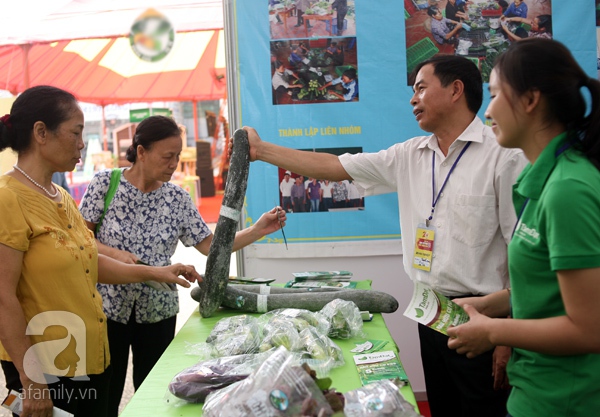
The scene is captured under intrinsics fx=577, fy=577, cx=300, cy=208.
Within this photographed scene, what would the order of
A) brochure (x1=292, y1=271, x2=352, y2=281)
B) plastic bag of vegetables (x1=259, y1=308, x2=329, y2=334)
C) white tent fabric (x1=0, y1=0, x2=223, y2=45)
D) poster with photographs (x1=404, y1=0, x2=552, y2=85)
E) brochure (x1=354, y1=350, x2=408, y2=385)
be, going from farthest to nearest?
1. white tent fabric (x1=0, y1=0, x2=223, y2=45)
2. poster with photographs (x1=404, y1=0, x2=552, y2=85)
3. brochure (x1=292, y1=271, x2=352, y2=281)
4. plastic bag of vegetables (x1=259, y1=308, x2=329, y2=334)
5. brochure (x1=354, y1=350, x2=408, y2=385)

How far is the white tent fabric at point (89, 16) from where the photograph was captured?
16.2 ft

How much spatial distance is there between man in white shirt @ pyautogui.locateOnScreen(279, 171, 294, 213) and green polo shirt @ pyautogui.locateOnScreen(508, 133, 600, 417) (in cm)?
229

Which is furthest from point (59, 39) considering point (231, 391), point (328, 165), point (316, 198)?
point (231, 391)

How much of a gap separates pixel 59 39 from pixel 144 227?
3.49 metres

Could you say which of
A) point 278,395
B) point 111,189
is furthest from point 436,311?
point 111,189

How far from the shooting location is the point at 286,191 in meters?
3.58

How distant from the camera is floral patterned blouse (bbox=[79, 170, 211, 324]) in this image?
256cm

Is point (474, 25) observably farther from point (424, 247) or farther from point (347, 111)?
point (424, 247)

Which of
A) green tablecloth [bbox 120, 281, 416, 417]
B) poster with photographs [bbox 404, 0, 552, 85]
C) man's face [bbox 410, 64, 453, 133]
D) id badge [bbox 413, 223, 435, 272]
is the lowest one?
green tablecloth [bbox 120, 281, 416, 417]

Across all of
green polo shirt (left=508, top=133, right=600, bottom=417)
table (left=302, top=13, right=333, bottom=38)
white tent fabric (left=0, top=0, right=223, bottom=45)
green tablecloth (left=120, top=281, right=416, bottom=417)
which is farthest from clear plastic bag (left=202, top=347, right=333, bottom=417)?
white tent fabric (left=0, top=0, right=223, bottom=45)

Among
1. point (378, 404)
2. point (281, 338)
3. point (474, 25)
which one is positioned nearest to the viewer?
point (378, 404)

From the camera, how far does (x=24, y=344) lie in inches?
71.6

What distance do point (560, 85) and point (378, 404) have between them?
0.79 metres

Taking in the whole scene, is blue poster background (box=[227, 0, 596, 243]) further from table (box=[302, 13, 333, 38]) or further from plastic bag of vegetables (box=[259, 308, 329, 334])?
plastic bag of vegetables (box=[259, 308, 329, 334])
